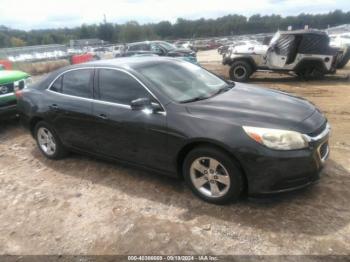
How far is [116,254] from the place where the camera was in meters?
3.21

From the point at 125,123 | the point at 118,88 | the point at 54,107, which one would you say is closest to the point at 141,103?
the point at 125,123

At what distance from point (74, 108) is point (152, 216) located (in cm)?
198

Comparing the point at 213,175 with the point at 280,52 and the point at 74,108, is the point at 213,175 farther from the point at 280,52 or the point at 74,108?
the point at 280,52

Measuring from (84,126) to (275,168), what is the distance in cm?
265

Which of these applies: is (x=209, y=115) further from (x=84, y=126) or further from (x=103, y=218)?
(x=84, y=126)

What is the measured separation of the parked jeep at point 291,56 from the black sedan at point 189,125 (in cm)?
875

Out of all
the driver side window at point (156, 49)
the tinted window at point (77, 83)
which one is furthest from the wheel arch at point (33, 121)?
the driver side window at point (156, 49)

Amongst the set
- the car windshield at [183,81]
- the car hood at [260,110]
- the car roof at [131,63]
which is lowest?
the car hood at [260,110]

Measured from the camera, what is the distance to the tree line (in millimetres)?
96938

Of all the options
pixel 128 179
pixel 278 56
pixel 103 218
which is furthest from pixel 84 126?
pixel 278 56

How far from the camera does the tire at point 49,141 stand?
527 cm

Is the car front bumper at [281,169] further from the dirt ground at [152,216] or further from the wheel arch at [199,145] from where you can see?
the dirt ground at [152,216]

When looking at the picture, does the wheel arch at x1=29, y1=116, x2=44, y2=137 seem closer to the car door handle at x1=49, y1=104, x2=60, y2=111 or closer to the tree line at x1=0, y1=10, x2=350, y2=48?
the car door handle at x1=49, y1=104, x2=60, y2=111

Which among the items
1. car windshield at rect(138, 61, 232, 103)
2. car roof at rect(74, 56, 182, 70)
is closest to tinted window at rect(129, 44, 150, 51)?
car roof at rect(74, 56, 182, 70)
